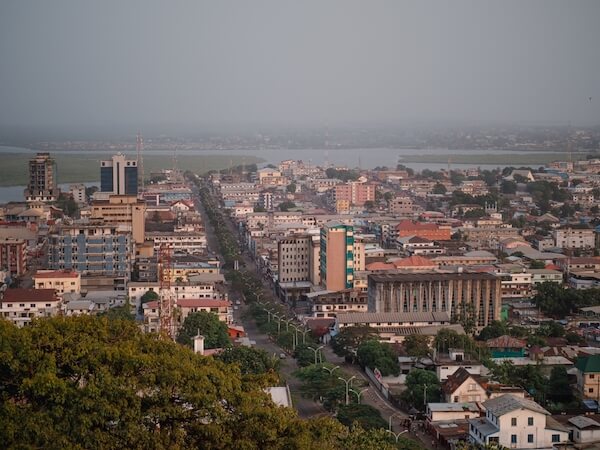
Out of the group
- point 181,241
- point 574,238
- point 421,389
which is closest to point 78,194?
point 181,241

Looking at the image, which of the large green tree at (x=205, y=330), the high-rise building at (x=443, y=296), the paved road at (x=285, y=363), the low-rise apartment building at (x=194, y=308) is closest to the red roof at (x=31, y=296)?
the low-rise apartment building at (x=194, y=308)

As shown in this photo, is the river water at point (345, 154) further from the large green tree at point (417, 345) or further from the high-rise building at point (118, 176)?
the large green tree at point (417, 345)

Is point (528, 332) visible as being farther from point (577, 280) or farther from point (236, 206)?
point (236, 206)

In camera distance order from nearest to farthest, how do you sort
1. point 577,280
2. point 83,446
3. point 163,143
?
1. point 83,446
2. point 577,280
3. point 163,143

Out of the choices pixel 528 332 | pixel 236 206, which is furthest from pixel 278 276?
pixel 236 206

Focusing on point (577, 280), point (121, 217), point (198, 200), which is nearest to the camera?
point (577, 280)

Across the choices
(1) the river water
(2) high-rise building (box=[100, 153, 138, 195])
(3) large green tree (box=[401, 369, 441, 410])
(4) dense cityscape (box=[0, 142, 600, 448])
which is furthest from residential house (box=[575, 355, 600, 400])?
(1) the river water
